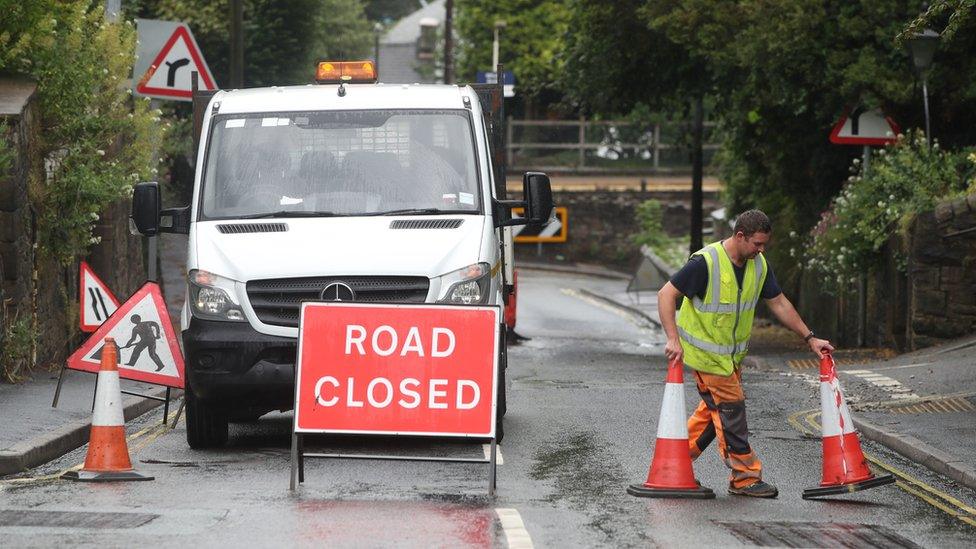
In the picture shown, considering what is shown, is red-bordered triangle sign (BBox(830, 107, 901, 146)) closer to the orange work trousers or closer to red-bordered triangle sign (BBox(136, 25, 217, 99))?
red-bordered triangle sign (BBox(136, 25, 217, 99))

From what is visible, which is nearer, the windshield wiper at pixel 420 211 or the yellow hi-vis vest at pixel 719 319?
the yellow hi-vis vest at pixel 719 319

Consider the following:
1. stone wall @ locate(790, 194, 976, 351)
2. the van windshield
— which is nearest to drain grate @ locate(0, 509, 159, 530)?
the van windshield

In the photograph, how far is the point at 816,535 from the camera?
8578 mm

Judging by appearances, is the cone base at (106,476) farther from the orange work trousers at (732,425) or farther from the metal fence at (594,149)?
the metal fence at (594,149)

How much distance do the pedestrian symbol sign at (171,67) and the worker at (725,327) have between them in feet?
26.1

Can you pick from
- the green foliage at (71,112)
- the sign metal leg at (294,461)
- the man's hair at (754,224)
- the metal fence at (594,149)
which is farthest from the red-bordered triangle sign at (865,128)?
the metal fence at (594,149)

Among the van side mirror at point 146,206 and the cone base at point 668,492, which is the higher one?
the van side mirror at point 146,206

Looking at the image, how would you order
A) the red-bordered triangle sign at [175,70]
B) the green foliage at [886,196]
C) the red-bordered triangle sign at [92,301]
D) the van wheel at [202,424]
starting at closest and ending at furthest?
the van wheel at [202,424] < the red-bordered triangle sign at [92,301] < the red-bordered triangle sign at [175,70] < the green foliage at [886,196]

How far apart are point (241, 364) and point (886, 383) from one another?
7.39m

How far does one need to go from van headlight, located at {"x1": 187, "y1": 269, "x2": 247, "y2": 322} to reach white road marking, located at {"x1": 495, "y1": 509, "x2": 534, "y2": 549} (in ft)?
9.78

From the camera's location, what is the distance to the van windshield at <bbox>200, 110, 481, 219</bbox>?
1199 cm

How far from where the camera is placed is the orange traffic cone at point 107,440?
33.3 ft

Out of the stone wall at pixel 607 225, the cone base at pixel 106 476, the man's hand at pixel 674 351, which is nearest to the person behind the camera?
the man's hand at pixel 674 351

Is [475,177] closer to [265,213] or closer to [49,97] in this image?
[265,213]
